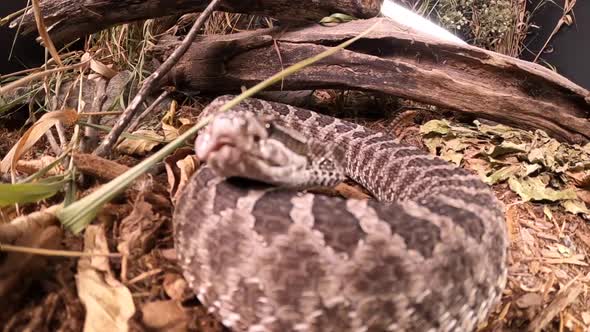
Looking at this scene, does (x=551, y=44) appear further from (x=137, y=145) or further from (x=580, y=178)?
(x=137, y=145)

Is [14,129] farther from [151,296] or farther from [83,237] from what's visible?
[151,296]

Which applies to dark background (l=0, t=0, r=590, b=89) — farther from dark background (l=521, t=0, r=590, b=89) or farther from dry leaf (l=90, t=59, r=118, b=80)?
dry leaf (l=90, t=59, r=118, b=80)

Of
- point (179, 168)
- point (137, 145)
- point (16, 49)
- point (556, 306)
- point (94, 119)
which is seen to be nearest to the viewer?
point (556, 306)

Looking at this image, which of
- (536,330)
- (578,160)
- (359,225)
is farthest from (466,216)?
(578,160)

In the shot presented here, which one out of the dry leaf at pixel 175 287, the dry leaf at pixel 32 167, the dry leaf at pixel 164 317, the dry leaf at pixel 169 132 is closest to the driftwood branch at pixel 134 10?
the dry leaf at pixel 169 132

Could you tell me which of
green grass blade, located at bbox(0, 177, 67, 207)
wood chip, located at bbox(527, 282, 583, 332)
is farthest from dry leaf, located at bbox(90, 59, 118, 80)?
wood chip, located at bbox(527, 282, 583, 332)

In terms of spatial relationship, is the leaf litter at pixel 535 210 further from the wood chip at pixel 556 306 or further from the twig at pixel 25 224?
the twig at pixel 25 224

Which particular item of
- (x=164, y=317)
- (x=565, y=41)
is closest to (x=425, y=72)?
(x=565, y=41)
